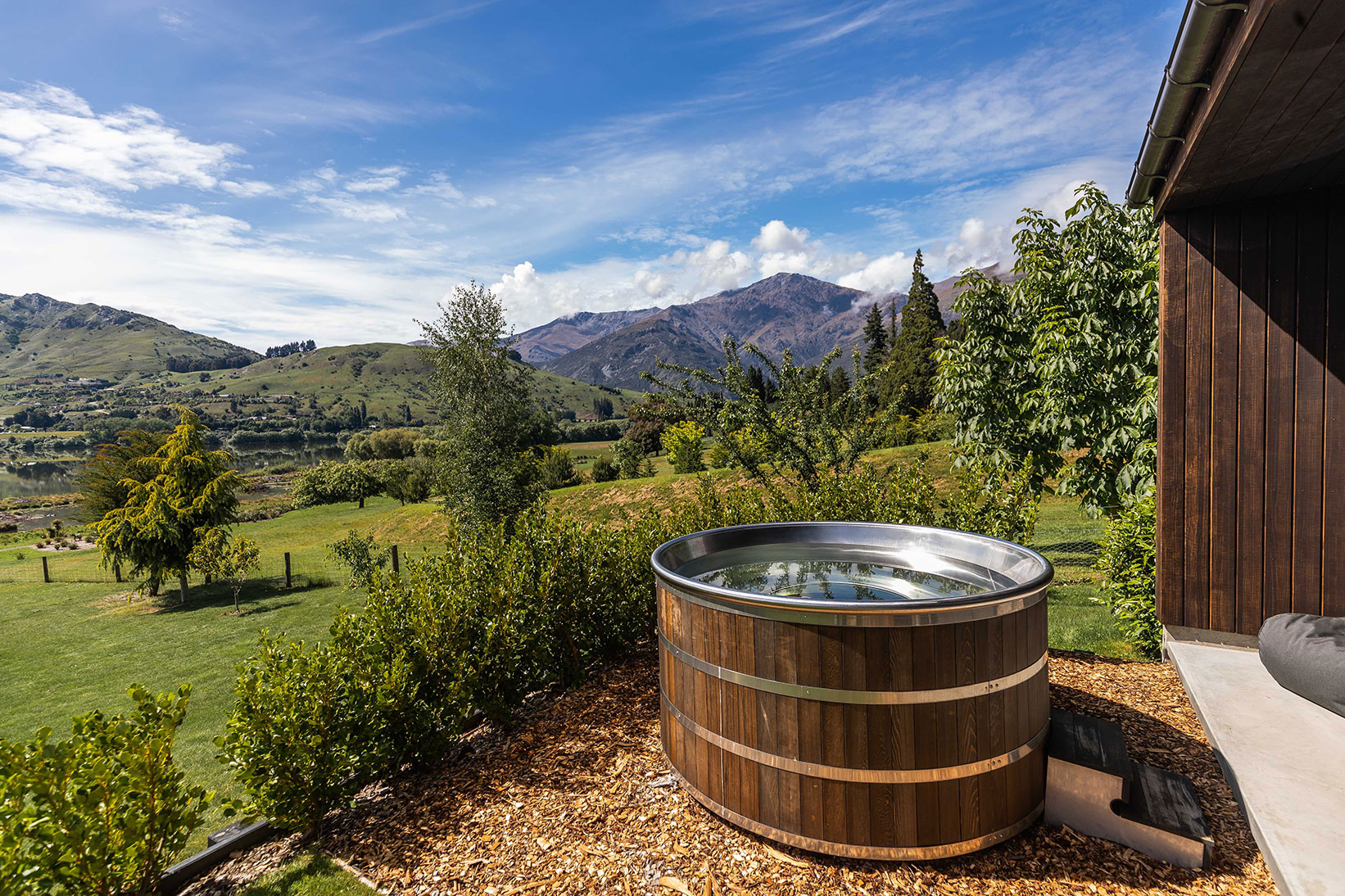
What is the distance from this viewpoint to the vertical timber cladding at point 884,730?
266 centimetres

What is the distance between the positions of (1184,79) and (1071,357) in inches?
219

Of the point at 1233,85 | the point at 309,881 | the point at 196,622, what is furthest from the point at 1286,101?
the point at 196,622

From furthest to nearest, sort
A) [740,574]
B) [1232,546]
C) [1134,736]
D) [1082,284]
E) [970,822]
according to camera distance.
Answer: [1082,284], [1232,546], [740,574], [1134,736], [970,822]

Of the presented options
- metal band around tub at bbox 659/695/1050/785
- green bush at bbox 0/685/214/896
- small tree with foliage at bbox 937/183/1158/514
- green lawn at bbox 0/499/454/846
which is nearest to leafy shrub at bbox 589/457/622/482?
green lawn at bbox 0/499/454/846

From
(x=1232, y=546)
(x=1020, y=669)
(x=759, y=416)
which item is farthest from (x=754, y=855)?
(x=759, y=416)

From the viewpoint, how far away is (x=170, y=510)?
14477 mm

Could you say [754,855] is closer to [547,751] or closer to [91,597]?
[547,751]

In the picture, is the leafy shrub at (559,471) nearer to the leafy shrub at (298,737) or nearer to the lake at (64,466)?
the leafy shrub at (298,737)

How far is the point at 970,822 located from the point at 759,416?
253 inches

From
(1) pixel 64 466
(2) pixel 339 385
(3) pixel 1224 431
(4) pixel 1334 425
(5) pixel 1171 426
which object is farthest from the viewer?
(2) pixel 339 385

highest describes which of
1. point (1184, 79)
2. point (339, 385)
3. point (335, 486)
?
point (339, 385)

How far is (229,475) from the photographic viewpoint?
50.4 ft

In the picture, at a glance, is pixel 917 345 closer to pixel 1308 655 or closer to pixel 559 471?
pixel 559 471

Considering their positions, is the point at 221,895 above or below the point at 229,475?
below
